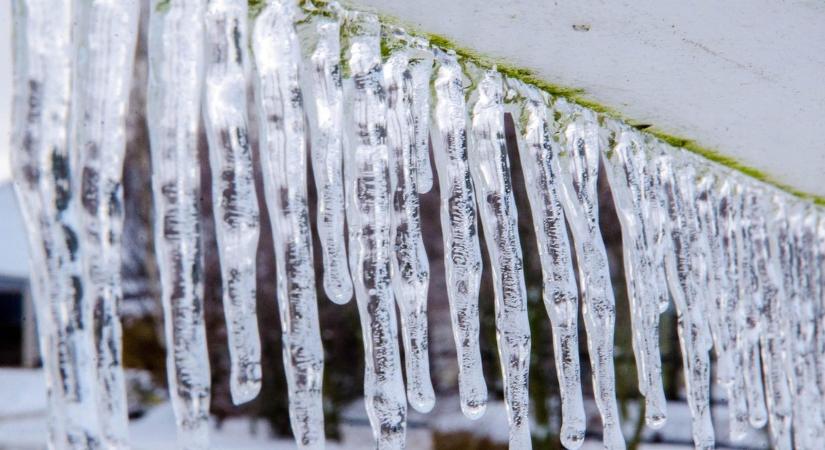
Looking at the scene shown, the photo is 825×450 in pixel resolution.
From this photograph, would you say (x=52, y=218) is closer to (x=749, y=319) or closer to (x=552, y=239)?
(x=552, y=239)

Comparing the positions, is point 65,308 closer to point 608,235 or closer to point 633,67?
point 633,67

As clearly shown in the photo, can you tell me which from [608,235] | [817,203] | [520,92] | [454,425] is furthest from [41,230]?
[454,425]

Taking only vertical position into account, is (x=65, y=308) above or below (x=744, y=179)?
below

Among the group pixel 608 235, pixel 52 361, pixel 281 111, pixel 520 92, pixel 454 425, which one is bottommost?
pixel 454 425

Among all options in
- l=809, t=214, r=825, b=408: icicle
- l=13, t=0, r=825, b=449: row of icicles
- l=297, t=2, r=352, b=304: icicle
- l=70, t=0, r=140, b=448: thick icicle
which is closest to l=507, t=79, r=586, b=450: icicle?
l=13, t=0, r=825, b=449: row of icicles

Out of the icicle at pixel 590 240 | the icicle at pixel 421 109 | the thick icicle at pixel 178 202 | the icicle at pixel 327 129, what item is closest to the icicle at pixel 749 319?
the icicle at pixel 590 240

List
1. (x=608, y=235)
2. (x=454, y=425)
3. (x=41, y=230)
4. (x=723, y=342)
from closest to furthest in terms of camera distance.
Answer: (x=41, y=230)
(x=723, y=342)
(x=608, y=235)
(x=454, y=425)
